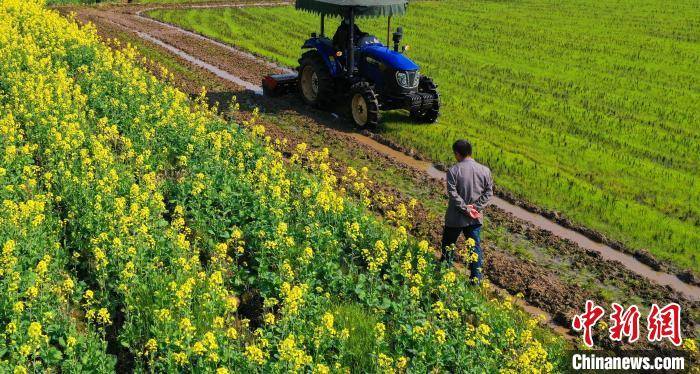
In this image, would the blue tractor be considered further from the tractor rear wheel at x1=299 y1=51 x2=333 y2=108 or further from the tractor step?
the tractor step

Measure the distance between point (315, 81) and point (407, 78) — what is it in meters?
2.98

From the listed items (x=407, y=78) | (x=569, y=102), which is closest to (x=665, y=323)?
(x=407, y=78)

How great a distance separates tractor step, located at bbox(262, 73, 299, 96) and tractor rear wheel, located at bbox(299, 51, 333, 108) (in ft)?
1.40

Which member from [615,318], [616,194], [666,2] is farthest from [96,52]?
[666,2]

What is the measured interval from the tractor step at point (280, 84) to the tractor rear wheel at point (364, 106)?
285 cm

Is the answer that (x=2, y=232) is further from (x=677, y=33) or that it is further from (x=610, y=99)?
(x=677, y=33)

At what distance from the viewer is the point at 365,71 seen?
1477 centimetres

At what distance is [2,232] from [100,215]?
1093 mm

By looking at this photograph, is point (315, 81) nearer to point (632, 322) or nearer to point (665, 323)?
point (632, 322)

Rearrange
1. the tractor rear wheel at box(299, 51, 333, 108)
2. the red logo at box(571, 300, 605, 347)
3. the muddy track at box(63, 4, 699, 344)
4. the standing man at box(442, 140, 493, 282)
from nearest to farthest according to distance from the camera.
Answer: the red logo at box(571, 300, 605, 347) < the standing man at box(442, 140, 493, 282) < the muddy track at box(63, 4, 699, 344) < the tractor rear wheel at box(299, 51, 333, 108)

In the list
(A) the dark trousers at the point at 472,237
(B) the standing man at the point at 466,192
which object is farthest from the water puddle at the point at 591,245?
(B) the standing man at the point at 466,192

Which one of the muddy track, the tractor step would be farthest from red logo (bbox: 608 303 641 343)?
the tractor step

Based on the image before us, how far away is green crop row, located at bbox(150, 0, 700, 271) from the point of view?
1093cm

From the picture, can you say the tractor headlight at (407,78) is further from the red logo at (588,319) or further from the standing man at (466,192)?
the red logo at (588,319)
